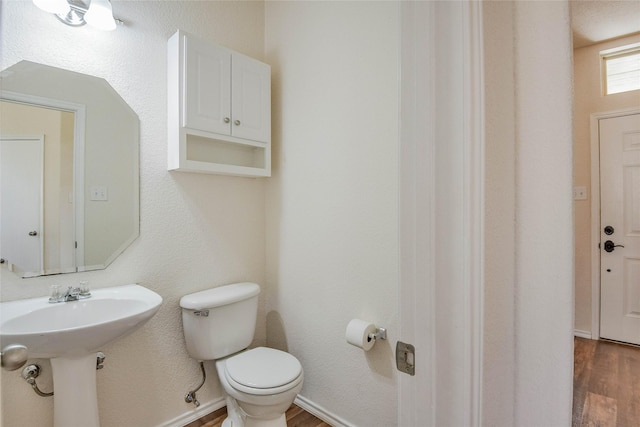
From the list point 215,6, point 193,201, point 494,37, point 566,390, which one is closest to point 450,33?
point 494,37

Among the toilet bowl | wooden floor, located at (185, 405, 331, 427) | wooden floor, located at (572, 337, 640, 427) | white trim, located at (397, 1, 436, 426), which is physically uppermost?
white trim, located at (397, 1, 436, 426)

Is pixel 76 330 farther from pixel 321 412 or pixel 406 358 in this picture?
pixel 321 412

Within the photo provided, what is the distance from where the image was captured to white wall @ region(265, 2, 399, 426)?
1.50 metres

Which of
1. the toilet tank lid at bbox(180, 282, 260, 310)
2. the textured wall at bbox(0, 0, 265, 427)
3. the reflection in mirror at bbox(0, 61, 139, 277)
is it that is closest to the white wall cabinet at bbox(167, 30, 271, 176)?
the textured wall at bbox(0, 0, 265, 427)

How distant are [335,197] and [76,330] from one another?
1.20m

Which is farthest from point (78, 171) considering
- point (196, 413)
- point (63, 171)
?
point (196, 413)

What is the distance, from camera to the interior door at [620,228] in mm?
2615

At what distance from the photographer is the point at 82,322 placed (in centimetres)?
128

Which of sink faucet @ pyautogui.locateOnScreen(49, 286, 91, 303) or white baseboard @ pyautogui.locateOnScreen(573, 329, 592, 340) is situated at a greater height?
sink faucet @ pyautogui.locateOnScreen(49, 286, 91, 303)

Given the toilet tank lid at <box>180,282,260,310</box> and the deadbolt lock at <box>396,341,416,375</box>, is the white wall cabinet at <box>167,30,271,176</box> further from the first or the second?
the deadbolt lock at <box>396,341,416,375</box>

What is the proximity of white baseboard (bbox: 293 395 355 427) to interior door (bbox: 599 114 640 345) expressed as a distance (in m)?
2.60

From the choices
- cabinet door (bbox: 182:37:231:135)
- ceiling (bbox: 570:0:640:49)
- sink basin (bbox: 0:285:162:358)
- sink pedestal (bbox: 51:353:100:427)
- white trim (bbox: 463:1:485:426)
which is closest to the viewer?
white trim (bbox: 463:1:485:426)

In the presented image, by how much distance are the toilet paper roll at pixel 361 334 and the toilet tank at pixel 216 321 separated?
0.61 metres

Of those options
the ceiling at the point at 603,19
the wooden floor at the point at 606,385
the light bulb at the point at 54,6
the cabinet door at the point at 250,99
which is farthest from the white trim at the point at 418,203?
the ceiling at the point at 603,19
